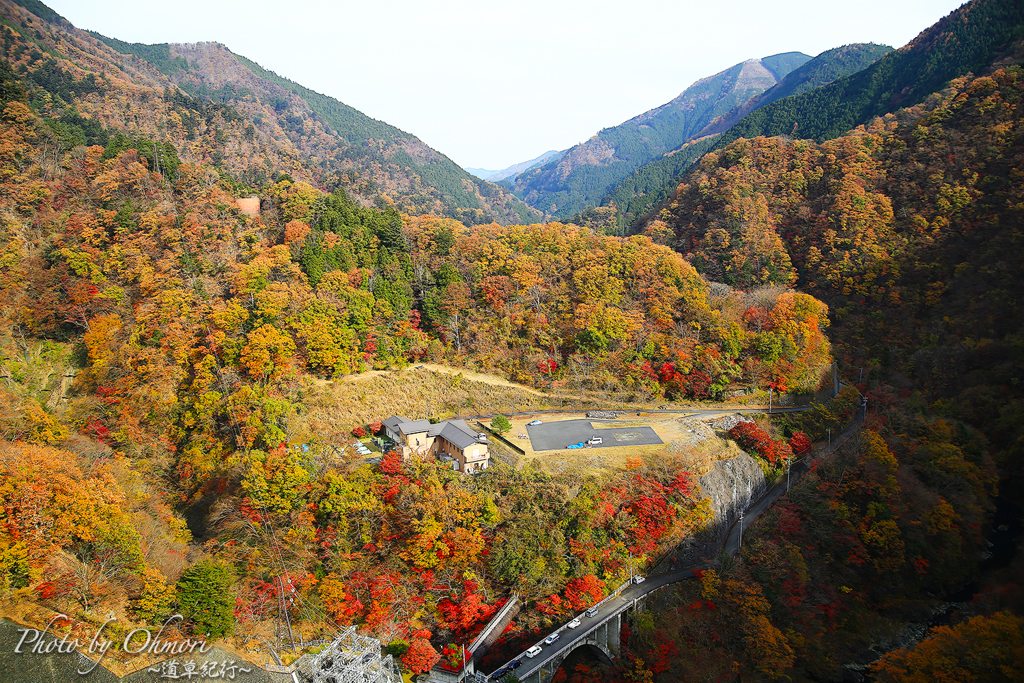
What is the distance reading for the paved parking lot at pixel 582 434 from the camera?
25.0 m

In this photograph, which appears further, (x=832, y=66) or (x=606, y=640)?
(x=832, y=66)

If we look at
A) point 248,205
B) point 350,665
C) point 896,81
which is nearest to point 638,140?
point 896,81

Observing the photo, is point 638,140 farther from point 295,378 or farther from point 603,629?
point 603,629

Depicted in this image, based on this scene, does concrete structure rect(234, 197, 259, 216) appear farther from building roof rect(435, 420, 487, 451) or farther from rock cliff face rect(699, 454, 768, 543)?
rock cliff face rect(699, 454, 768, 543)

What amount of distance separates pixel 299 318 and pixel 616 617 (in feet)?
66.4

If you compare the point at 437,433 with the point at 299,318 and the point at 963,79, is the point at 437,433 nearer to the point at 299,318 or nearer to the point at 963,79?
the point at 299,318

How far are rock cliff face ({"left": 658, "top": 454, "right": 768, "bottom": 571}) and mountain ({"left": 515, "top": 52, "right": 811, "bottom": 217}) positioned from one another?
10093 cm

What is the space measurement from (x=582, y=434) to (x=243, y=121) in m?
52.5

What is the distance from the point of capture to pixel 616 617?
19.1m

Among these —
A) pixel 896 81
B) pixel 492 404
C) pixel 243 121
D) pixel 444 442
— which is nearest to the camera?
pixel 444 442

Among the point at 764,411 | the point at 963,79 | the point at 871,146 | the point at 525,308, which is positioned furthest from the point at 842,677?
the point at 963,79

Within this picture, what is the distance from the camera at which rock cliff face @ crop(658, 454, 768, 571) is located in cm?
2234

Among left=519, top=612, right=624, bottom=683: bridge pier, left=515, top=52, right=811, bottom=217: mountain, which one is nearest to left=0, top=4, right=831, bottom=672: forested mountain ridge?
left=519, top=612, right=624, bottom=683: bridge pier

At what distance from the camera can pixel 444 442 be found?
936 inches
